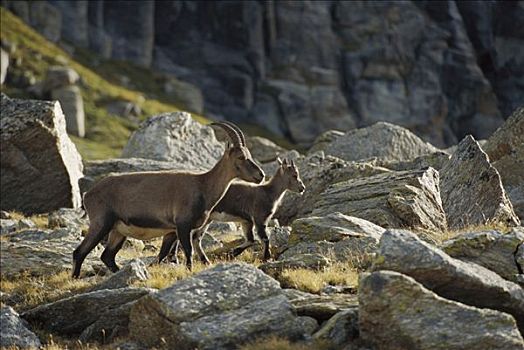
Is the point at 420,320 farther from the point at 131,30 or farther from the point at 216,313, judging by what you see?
the point at 131,30

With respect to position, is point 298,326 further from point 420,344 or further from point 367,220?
point 367,220

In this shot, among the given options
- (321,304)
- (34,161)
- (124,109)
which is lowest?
(124,109)

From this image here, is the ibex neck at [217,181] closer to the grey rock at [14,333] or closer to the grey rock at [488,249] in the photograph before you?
the grey rock at [14,333]

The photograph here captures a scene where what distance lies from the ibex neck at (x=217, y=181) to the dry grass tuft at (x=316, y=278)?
3458mm

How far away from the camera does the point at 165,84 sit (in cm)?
10562

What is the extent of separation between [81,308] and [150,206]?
381 centimetres

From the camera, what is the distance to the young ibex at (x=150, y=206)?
19.0 meters

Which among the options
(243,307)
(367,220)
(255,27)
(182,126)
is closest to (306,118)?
(255,27)

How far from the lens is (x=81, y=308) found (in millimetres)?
15719

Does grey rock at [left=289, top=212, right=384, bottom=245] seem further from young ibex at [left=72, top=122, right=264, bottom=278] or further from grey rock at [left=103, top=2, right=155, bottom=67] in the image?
grey rock at [left=103, top=2, right=155, bottom=67]

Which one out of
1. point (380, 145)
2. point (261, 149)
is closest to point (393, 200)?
point (380, 145)

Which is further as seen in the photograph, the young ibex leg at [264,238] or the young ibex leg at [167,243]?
the young ibex leg at [264,238]

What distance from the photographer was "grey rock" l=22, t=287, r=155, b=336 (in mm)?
15445

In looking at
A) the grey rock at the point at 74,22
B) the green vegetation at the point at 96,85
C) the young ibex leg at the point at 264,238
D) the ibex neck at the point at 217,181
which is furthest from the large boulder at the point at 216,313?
the grey rock at the point at 74,22
